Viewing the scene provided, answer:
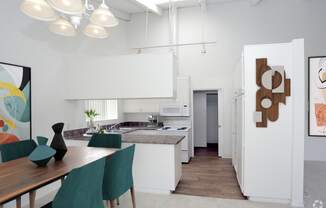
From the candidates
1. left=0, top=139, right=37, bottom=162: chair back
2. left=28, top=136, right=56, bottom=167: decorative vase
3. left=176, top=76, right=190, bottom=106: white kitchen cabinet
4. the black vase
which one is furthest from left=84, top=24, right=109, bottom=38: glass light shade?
left=176, top=76, right=190, bottom=106: white kitchen cabinet

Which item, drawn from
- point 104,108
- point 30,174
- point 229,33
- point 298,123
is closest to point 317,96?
point 229,33

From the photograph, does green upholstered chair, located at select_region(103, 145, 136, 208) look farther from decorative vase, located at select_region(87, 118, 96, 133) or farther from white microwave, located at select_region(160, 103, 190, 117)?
white microwave, located at select_region(160, 103, 190, 117)

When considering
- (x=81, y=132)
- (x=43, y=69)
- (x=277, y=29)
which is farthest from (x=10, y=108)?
→ (x=277, y=29)

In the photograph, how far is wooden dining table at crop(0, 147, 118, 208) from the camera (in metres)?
1.47

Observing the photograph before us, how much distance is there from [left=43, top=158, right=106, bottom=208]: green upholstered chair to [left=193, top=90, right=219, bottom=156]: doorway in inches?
200

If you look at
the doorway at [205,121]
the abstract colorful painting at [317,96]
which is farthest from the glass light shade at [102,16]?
the abstract colorful painting at [317,96]

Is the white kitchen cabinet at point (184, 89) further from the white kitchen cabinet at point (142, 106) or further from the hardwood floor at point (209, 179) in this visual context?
the hardwood floor at point (209, 179)

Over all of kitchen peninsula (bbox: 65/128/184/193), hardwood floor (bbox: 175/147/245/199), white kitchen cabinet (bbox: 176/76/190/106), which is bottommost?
hardwood floor (bbox: 175/147/245/199)

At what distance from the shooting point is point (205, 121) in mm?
7102

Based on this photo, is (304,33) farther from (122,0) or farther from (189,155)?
(122,0)

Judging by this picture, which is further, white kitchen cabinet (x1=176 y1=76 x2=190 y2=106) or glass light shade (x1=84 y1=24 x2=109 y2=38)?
white kitchen cabinet (x1=176 y1=76 x2=190 y2=106)

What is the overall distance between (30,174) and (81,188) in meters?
0.50

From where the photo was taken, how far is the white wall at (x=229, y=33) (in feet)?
17.6

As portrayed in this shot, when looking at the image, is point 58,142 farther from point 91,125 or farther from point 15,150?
point 91,125
